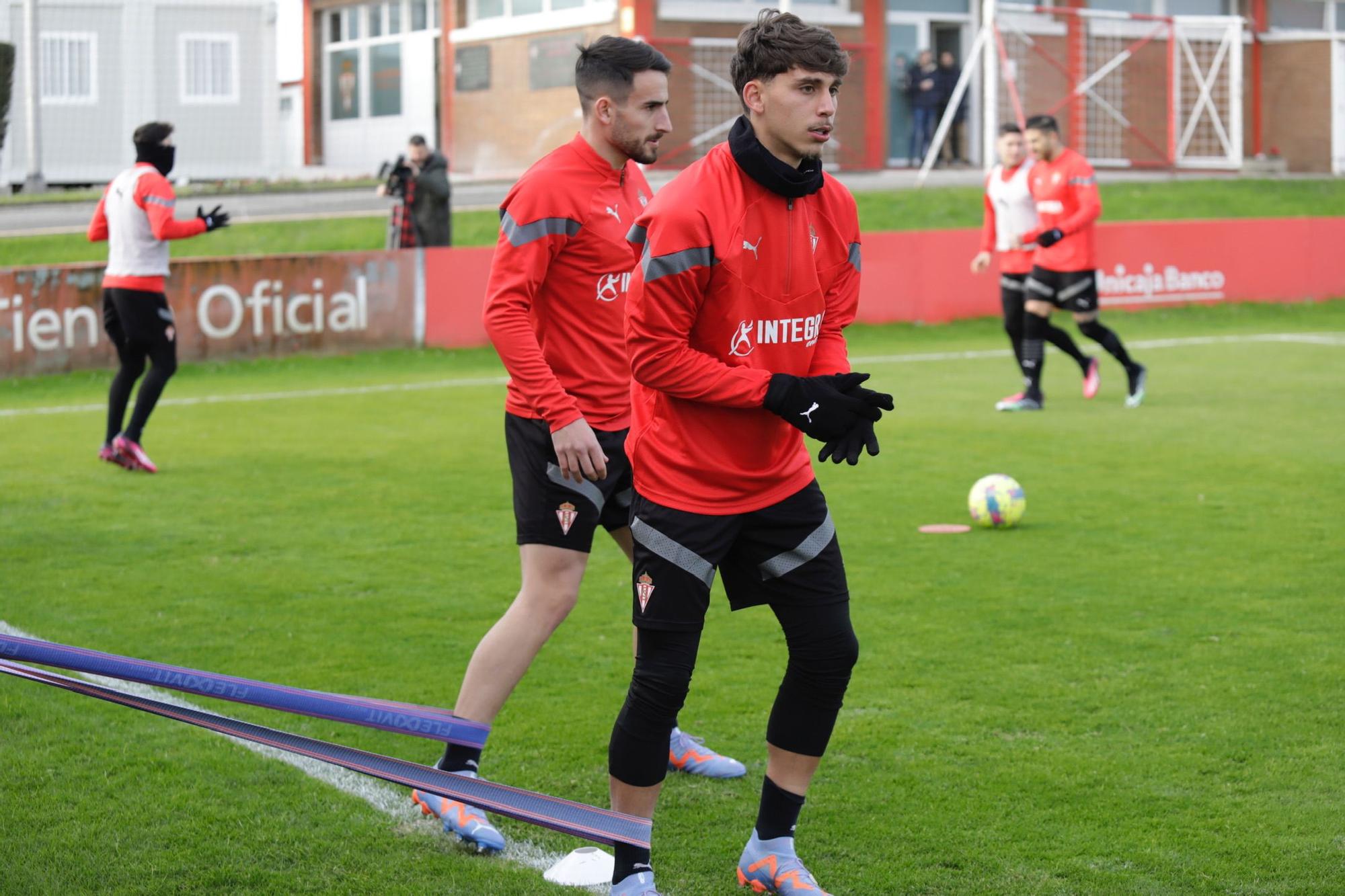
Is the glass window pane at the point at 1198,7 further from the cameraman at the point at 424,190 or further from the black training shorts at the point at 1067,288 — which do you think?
the black training shorts at the point at 1067,288

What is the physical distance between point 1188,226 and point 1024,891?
1998cm

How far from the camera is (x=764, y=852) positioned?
4.03 m

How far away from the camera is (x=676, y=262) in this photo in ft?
12.0

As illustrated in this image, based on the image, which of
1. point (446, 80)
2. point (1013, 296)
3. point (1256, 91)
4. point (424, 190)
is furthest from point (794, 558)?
point (1256, 91)

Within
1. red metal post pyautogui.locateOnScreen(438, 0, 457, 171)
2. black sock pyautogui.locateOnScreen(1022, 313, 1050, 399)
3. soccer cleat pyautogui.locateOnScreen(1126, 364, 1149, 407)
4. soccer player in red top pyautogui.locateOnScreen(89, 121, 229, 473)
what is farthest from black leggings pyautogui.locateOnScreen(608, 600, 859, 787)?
red metal post pyautogui.locateOnScreen(438, 0, 457, 171)

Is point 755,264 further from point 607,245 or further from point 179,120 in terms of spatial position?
point 179,120

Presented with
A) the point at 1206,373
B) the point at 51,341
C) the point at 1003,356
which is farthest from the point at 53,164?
the point at 1206,373

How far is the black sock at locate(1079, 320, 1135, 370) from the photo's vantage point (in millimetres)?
13734

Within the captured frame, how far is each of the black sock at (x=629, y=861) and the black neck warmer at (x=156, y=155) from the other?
8.00 m

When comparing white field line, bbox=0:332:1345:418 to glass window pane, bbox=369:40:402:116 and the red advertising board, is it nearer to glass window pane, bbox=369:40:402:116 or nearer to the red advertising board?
the red advertising board

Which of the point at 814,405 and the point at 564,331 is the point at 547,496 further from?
the point at 814,405

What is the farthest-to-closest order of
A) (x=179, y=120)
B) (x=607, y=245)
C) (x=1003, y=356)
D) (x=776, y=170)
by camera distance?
(x=179, y=120)
(x=1003, y=356)
(x=607, y=245)
(x=776, y=170)

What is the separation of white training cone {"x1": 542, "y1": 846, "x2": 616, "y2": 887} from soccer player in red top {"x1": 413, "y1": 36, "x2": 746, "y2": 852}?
270mm

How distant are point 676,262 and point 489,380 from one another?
41.0 ft
